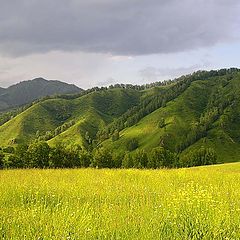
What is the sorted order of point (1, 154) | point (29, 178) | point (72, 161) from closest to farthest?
point (29, 178)
point (1, 154)
point (72, 161)

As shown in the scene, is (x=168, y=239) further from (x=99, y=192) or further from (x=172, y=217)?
(x=99, y=192)

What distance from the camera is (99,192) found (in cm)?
1448

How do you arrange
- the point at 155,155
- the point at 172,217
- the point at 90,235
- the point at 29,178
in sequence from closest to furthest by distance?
the point at 90,235
the point at 172,217
the point at 29,178
the point at 155,155

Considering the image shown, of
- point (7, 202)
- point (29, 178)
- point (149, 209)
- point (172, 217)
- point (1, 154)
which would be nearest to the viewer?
point (172, 217)

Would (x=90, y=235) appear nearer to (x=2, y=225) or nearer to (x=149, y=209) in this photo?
(x=2, y=225)

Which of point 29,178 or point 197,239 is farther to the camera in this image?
point 29,178

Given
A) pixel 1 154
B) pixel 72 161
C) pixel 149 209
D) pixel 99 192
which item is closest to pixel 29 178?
pixel 99 192

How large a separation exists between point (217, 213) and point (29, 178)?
11.0 metres

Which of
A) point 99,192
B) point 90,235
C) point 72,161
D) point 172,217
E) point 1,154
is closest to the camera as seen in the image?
point 90,235

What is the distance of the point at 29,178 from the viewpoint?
1775 centimetres

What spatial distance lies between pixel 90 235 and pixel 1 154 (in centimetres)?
7334

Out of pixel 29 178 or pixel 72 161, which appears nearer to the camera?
pixel 29 178

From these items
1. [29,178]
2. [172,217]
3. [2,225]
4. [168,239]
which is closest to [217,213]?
[172,217]

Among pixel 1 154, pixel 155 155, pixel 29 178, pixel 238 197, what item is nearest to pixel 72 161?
pixel 1 154
